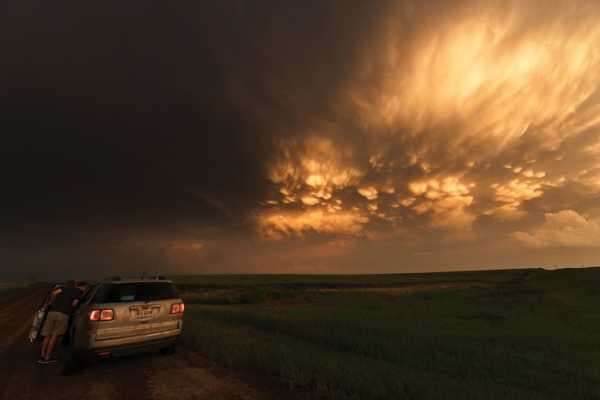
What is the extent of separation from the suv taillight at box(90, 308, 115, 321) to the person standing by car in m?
2.69

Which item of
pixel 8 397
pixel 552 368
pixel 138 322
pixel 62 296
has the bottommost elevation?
pixel 552 368

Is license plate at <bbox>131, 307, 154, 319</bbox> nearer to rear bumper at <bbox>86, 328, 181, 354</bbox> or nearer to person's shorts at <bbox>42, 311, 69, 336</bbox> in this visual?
rear bumper at <bbox>86, 328, 181, 354</bbox>

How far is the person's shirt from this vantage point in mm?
9766

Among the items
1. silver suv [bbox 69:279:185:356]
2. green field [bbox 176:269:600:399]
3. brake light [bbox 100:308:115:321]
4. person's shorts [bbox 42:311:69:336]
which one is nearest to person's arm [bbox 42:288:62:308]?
person's shorts [bbox 42:311:69:336]

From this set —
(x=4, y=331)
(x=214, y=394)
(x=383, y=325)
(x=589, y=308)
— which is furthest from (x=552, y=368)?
(x=4, y=331)

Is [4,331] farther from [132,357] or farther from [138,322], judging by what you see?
[138,322]

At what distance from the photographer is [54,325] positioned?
378 inches

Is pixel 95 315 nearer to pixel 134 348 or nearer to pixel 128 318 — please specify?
pixel 128 318

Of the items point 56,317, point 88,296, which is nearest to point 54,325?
point 56,317

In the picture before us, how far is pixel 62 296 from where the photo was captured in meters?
9.91

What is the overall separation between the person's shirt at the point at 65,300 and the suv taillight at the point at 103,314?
8.85 feet

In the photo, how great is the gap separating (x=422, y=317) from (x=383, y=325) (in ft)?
21.9

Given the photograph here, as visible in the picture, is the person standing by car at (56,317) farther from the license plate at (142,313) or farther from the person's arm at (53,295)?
the license plate at (142,313)

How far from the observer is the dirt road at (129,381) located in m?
6.64
